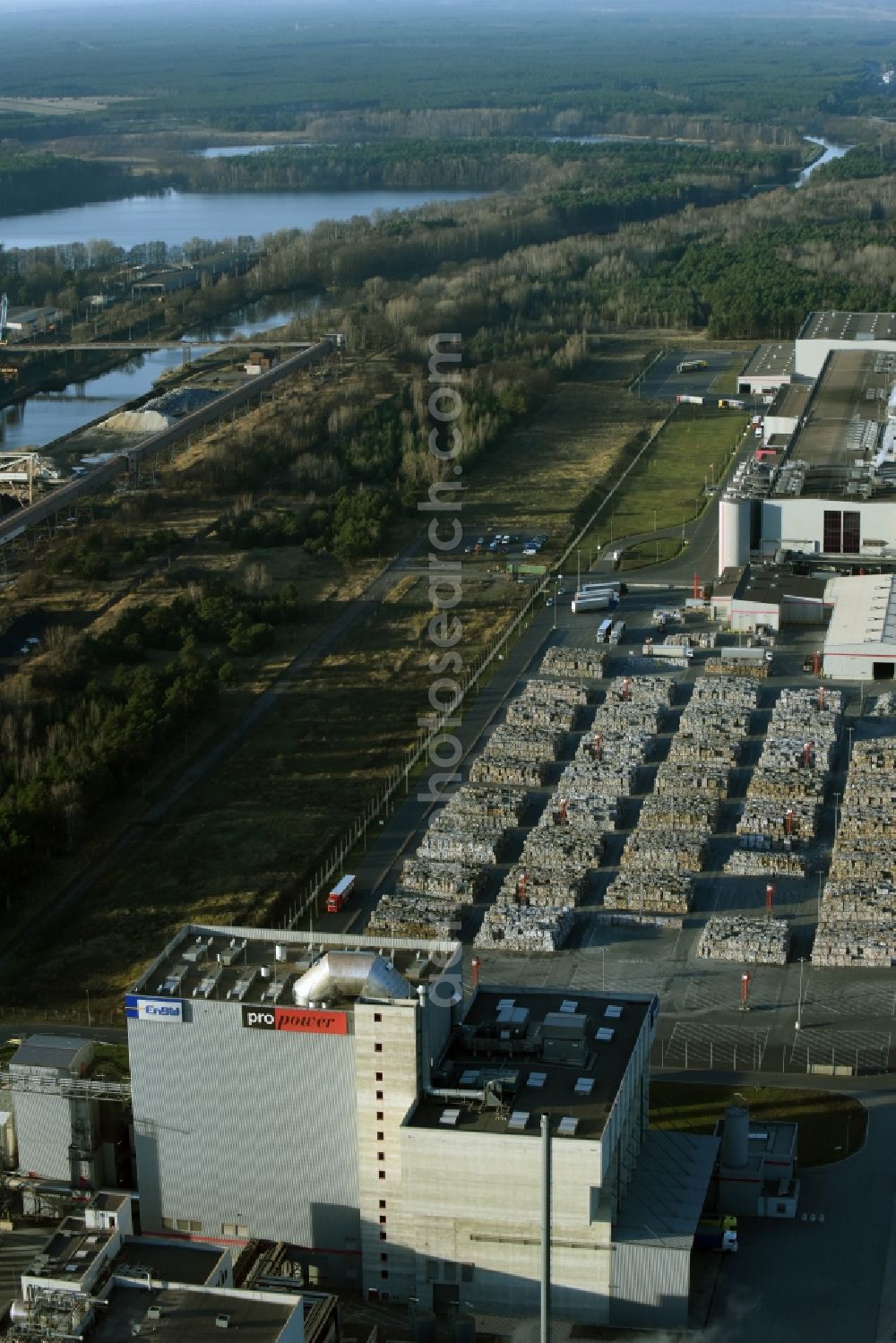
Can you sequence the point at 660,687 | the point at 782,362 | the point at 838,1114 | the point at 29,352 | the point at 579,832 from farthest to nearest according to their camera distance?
the point at 29,352
the point at 782,362
the point at 660,687
the point at 579,832
the point at 838,1114

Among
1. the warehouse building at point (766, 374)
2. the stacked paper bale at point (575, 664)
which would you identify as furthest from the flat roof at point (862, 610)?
the warehouse building at point (766, 374)

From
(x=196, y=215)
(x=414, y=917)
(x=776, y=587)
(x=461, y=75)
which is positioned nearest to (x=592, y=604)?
(x=776, y=587)

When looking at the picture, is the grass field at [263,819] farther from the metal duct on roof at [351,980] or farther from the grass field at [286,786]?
the metal duct on roof at [351,980]

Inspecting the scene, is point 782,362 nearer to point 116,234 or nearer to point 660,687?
point 660,687

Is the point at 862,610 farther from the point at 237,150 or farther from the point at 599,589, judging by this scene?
the point at 237,150

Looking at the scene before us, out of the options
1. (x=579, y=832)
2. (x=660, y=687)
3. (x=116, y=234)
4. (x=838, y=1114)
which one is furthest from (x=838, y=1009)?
(x=116, y=234)

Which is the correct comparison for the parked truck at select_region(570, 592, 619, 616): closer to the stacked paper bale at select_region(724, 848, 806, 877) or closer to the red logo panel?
the stacked paper bale at select_region(724, 848, 806, 877)
